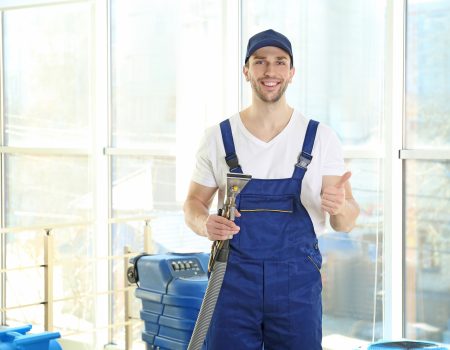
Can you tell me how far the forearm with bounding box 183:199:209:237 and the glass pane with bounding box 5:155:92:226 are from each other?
2988mm

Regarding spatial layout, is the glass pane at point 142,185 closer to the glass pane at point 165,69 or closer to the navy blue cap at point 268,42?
the glass pane at point 165,69

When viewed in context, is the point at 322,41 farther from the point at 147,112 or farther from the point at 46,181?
the point at 46,181

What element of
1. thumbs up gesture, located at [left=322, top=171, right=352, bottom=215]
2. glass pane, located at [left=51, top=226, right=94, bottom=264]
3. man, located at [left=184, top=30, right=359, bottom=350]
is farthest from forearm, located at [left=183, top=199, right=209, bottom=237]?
glass pane, located at [left=51, top=226, right=94, bottom=264]

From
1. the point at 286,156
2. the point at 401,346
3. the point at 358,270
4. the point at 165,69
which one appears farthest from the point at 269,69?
the point at 165,69

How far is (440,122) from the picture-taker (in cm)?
372

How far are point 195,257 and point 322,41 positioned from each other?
1.41m

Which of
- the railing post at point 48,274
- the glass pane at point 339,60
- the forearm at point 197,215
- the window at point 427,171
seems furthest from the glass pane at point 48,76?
the forearm at point 197,215

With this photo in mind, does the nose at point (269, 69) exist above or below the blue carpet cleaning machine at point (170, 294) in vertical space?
above

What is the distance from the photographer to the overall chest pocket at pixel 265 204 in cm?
216

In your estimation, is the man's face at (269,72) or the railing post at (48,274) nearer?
the man's face at (269,72)

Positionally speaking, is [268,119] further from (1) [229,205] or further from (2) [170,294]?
(2) [170,294]

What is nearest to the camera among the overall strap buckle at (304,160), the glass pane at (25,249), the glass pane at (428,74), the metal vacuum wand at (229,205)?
the metal vacuum wand at (229,205)

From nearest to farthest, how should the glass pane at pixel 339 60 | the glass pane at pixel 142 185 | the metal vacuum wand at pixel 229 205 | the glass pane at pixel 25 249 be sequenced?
1. the metal vacuum wand at pixel 229 205
2. the glass pane at pixel 339 60
3. the glass pane at pixel 142 185
4. the glass pane at pixel 25 249

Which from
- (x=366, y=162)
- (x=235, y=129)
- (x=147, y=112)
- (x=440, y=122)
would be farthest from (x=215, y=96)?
(x=235, y=129)
